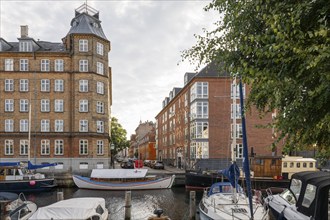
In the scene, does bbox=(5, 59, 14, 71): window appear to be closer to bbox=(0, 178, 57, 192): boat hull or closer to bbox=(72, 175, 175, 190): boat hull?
bbox=(0, 178, 57, 192): boat hull

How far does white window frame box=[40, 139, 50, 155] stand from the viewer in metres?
47.8

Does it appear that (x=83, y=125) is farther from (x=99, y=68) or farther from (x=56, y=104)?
(x=99, y=68)

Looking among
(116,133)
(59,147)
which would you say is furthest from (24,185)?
(116,133)

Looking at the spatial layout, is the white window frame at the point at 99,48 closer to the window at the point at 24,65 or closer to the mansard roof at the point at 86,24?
the mansard roof at the point at 86,24

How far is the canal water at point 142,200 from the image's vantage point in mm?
24500

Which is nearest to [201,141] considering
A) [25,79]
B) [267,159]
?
[267,159]

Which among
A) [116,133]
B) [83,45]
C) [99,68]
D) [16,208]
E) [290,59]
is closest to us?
[290,59]

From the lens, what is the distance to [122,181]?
123 ft

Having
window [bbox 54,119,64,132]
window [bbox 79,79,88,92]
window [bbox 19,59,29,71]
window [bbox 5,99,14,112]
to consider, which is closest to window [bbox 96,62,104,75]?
window [bbox 79,79,88,92]

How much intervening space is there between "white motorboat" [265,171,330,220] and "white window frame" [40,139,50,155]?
4013 centimetres

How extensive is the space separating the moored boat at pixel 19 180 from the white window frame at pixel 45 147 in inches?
404

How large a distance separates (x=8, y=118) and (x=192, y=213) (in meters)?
37.2

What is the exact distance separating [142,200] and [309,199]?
21328 mm

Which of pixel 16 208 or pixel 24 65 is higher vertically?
pixel 24 65
